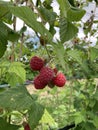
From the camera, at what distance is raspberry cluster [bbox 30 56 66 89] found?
1043 mm

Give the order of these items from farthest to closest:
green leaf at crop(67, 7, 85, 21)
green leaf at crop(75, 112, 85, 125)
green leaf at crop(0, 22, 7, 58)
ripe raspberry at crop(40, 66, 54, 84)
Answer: green leaf at crop(75, 112, 85, 125), ripe raspberry at crop(40, 66, 54, 84), green leaf at crop(0, 22, 7, 58), green leaf at crop(67, 7, 85, 21)

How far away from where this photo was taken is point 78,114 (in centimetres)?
217

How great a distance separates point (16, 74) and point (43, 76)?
0.52 meters

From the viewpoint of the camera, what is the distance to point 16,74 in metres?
1.54

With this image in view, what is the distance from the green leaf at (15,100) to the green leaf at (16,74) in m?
0.50

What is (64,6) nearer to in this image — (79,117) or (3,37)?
(3,37)

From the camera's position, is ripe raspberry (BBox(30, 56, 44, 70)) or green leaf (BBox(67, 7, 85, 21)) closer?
green leaf (BBox(67, 7, 85, 21))

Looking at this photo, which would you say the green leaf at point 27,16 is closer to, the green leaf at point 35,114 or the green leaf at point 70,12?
the green leaf at point 70,12

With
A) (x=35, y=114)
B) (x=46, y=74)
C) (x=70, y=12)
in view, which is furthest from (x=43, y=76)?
(x=70, y=12)

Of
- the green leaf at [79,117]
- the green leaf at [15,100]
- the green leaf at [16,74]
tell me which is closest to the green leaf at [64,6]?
the green leaf at [15,100]

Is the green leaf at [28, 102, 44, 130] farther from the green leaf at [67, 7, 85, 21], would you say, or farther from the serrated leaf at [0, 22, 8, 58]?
the green leaf at [67, 7, 85, 21]

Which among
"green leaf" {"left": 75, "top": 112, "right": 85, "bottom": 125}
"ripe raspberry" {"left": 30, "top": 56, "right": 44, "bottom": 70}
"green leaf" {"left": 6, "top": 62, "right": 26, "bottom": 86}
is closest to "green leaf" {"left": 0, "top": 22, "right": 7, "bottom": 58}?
"ripe raspberry" {"left": 30, "top": 56, "right": 44, "bottom": 70}

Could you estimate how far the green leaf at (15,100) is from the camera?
915 millimetres

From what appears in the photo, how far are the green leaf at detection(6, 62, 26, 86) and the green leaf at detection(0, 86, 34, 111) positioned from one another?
0.50m
